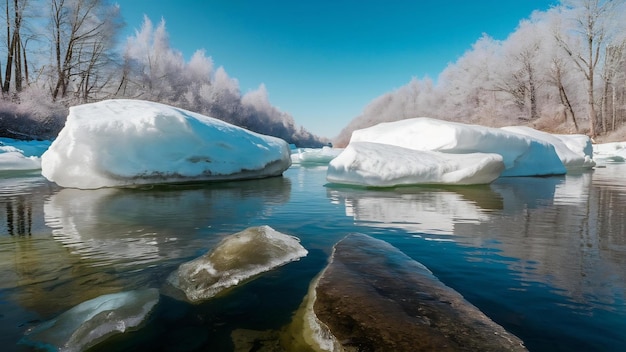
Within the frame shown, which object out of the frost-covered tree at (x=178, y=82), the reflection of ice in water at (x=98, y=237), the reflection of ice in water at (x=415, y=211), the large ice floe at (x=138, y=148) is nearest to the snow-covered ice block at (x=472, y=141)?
the reflection of ice in water at (x=415, y=211)

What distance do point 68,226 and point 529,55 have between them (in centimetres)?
2918

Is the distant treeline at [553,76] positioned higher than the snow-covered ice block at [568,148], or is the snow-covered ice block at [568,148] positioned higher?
the distant treeline at [553,76]

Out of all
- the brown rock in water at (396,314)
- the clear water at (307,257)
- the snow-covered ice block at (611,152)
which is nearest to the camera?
the brown rock in water at (396,314)

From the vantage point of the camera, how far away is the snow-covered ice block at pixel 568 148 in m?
10.3

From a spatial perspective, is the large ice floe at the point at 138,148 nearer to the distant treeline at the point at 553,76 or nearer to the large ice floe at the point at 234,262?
the large ice floe at the point at 234,262

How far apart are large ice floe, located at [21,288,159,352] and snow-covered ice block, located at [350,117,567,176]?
273 inches

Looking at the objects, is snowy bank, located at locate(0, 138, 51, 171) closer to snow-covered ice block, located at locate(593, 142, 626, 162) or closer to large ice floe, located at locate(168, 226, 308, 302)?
large ice floe, located at locate(168, 226, 308, 302)

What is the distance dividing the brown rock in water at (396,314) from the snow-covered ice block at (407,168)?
13.4 feet

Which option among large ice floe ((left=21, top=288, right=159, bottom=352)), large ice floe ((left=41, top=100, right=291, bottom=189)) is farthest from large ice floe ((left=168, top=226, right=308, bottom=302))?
large ice floe ((left=41, top=100, right=291, bottom=189))

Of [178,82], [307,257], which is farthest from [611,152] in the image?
[178,82]

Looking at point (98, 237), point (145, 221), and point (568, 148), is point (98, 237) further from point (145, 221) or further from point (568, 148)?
point (568, 148)

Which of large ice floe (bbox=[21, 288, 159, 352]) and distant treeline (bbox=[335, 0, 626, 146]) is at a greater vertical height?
distant treeline (bbox=[335, 0, 626, 146])

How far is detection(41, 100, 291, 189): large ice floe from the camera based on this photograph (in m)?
5.60

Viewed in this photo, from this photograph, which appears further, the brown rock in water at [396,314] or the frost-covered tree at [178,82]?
the frost-covered tree at [178,82]
